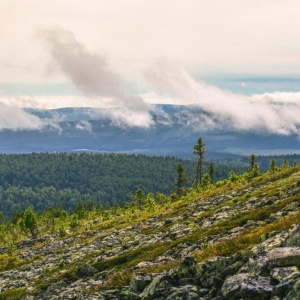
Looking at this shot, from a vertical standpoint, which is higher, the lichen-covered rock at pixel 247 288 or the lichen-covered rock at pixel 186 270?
the lichen-covered rock at pixel 247 288

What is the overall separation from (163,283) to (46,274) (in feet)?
95.8

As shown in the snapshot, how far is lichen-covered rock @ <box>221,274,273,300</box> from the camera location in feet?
55.0

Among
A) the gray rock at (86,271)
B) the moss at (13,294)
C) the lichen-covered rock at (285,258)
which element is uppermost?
the lichen-covered rock at (285,258)

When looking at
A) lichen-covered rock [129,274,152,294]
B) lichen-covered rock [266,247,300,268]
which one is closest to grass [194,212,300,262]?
lichen-covered rock [129,274,152,294]

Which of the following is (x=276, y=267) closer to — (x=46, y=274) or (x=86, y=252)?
(x=46, y=274)

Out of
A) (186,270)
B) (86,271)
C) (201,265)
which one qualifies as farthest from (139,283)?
(86,271)

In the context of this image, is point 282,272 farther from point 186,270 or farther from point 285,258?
point 186,270

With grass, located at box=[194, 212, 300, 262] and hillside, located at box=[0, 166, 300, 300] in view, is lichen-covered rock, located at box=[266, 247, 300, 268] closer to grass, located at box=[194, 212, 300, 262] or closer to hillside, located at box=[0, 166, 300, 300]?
hillside, located at box=[0, 166, 300, 300]

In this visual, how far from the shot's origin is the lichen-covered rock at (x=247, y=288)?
16.8m

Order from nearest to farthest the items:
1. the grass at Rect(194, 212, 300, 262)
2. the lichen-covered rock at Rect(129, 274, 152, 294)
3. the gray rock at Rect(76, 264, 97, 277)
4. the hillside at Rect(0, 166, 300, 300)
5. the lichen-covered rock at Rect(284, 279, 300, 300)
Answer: the lichen-covered rock at Rect(284, 279, 300, 300) < the hillside at Rect(0, 166, 300, 300) < the lichen-covered rock at Rect(129, 274, 152, 294) < the grass at Rect(194, 212, 300, 262) < the gray rock at Rect(76, 264, 97, 277)

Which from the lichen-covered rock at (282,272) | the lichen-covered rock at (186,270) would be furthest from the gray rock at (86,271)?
the lichen-covered rock at (282,272)

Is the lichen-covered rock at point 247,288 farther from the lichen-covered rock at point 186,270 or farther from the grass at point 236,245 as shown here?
the grass at point 236,245

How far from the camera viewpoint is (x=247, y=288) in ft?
55.7

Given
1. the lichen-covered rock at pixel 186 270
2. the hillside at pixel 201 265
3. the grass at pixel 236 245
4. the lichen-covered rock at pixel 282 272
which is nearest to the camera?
the lichen-covered rock at pixel 282 272
